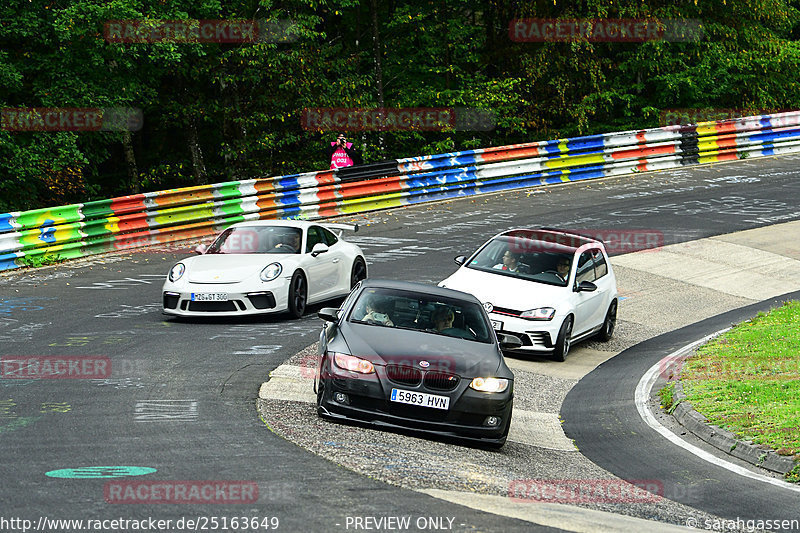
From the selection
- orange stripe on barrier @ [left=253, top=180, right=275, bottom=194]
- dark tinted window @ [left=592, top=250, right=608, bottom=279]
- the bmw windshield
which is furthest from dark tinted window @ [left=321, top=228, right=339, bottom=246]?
orange stripe on barrier @ [left=253, top=180, right=275, bottom=194]

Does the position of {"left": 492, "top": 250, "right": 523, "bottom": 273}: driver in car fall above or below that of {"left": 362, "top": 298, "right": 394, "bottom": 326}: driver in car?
below

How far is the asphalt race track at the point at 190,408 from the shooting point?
22.5 ft

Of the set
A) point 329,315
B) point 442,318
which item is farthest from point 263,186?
point 442,318

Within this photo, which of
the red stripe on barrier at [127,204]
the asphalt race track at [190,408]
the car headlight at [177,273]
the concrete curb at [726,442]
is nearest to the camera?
the asphalt race track at [190,408]

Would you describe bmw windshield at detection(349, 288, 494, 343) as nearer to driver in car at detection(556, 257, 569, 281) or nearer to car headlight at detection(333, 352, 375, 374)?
car headlight at detection(333, 352, 375, 374)

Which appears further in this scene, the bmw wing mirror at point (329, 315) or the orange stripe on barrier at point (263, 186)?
the orange stripe on barrier at point (263, 186)

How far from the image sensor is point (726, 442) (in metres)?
10.4

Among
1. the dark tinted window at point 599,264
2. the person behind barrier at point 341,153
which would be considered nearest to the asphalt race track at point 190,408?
the dark tinted window at point 599,264

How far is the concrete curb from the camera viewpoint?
956 cm

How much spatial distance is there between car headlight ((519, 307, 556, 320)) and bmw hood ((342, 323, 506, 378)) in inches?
159

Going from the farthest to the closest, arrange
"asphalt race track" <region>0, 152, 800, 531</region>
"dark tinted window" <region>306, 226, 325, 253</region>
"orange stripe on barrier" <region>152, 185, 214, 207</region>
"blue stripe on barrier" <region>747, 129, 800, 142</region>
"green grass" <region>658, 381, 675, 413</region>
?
"blue stripe on barrier" <region>747, 129, 800, 142</region>, "orange stripe on barrier" <region>152, 185, 214, 207</region>, "dark tinted window" <region>306, 226, 325, 253</region>, "green grass" <region>658, 381, 675, 413</region>, "asphalt race track" <region>0, 152, 800, 531</region>

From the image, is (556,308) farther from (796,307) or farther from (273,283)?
(796,307)

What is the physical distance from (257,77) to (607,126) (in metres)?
12.6

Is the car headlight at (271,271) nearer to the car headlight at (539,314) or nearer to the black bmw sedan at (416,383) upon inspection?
the car headlight at (539,314)
